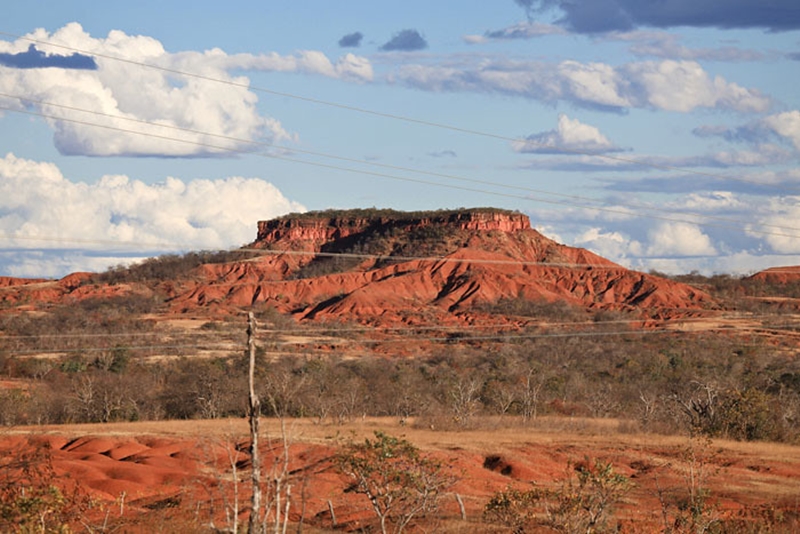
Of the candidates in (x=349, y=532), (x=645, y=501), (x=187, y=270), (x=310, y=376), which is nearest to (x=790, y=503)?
(x=645, y=501)

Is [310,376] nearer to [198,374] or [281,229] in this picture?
[198,374]

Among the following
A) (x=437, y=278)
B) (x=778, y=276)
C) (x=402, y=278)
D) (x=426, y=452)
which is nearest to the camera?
(x=426, y=452)

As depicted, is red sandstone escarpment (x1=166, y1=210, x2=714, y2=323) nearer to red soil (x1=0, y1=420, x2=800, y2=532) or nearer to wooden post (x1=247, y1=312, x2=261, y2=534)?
red soil (x1=0, y1=420, x2=800, y2=532)

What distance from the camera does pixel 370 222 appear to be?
185 meters

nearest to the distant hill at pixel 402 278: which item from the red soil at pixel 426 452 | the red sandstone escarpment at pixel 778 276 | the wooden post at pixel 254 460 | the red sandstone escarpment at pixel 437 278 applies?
the red sandstone escarpment at pixel 437 278

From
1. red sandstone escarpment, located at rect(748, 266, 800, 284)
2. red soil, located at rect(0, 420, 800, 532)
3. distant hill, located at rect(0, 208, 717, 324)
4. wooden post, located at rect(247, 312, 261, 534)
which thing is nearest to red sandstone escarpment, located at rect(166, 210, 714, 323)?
distant hill, located at rect(0, 208, 717, 324)

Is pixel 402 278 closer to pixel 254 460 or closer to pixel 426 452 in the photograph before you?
pixel 426 452

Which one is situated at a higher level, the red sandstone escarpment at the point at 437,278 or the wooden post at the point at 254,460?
the red sandstone escarpment at the point at 437,278

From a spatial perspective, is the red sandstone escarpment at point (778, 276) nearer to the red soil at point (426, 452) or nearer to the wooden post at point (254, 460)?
the red soil at point (426, 452)

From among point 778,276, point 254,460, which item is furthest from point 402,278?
point 254,460

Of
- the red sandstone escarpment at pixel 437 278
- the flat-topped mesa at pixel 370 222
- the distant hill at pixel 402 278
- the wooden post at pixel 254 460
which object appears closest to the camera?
the wooden post at pixel 254 460

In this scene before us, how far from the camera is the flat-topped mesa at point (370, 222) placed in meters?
168

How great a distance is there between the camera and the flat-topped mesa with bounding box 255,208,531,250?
168 metres

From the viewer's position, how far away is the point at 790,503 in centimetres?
3497
